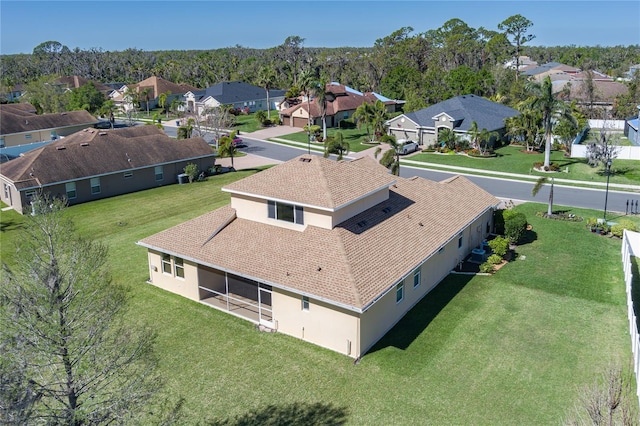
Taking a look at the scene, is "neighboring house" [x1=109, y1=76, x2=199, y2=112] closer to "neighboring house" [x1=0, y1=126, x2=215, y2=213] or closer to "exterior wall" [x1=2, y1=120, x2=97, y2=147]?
"exterior wall" [x1=2, y1=120, x2=97, y2=147]

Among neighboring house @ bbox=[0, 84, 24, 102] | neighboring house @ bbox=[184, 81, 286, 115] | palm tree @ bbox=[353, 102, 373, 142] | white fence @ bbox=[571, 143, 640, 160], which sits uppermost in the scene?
neighboring house @ bbox=[0, 84, 24, 102]

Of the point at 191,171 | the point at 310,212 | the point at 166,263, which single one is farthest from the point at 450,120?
the point at 166,263

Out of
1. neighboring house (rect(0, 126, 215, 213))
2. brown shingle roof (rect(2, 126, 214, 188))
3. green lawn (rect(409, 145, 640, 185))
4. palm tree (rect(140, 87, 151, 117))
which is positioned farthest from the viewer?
palm tree (rect(140, 87, 151, 117))

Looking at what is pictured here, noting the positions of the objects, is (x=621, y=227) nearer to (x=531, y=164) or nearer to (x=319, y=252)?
(x=319, y=252)

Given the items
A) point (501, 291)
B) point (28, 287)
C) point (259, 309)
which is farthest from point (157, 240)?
point (501, 291)

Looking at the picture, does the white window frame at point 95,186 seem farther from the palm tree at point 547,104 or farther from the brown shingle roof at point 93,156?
the palm tree at point 547,104

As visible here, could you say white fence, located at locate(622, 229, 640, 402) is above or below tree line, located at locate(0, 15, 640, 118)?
below

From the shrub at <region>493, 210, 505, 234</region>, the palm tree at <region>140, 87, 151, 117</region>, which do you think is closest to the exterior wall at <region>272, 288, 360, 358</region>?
the shrub at <region>493, 210, 505, 234</region>
